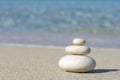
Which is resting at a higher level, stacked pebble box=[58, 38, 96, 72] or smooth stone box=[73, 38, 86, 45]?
smooth stone box=[73, 38, 86, 45]

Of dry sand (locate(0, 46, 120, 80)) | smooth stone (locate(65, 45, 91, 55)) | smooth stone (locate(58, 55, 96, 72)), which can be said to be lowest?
dry sand (locate(0, 46, 120, 80))

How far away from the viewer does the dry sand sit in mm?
7914

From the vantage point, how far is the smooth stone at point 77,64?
810 cm

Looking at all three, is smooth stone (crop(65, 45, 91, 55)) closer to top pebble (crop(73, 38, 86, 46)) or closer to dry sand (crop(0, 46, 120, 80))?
top pebble (crop(73, 38, 86, 46))

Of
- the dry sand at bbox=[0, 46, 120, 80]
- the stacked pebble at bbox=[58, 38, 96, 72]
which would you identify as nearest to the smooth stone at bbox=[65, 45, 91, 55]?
the stacked pebble at bbox=[58, 38, 96, 72]

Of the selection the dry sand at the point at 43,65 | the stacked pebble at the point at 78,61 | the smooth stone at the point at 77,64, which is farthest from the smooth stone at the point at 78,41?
the dry sand at the point at 43,65

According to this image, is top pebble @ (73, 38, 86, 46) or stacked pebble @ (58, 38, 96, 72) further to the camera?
top pebble @ (73, 38, 86, 46)

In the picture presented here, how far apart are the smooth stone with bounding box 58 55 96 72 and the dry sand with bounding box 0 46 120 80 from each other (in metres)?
0.10

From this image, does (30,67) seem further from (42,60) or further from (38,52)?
(38,52)

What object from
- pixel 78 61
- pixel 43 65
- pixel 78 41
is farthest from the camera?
pixel 43 65

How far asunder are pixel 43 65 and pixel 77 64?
1219mm

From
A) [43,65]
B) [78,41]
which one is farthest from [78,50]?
[43,65]

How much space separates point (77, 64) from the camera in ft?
26.6

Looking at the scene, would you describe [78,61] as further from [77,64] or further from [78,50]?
[78,50]
